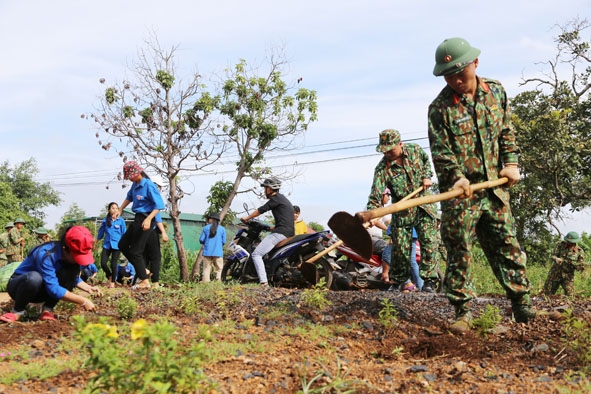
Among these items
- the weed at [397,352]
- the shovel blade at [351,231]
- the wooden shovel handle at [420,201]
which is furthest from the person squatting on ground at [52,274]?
the weed at [397,352]

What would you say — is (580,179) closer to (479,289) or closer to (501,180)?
(479,289)

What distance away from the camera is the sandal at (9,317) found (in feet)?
18.3

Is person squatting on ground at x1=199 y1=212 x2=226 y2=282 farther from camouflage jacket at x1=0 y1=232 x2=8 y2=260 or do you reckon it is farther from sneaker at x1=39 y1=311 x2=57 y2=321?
camouflage jacket at x1=0 y1=232 x2=8 y2=260

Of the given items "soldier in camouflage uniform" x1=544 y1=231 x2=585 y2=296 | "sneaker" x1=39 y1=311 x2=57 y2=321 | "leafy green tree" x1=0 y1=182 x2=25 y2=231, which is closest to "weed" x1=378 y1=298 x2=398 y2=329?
"sneaker" x1=39 y1=311 x2=57 y2=321

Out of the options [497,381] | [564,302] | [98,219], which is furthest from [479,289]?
[98,219]

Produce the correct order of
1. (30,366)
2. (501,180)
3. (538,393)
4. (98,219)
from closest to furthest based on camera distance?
(538,393)
(30,366)
(501,180)
(98,219)

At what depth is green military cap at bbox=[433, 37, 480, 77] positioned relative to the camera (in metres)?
4.71

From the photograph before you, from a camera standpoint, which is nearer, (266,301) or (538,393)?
(538,393)

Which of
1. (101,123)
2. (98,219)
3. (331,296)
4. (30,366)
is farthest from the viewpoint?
(98,219)

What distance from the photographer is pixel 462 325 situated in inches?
191

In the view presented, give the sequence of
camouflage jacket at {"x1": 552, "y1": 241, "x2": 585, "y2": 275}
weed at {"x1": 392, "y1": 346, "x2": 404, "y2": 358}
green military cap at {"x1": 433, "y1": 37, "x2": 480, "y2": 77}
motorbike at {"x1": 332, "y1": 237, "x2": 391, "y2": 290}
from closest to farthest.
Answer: weed at {"x1": 392, "y1": 346, "x2": 404, "y2": 358} → green military cap at {"x1": 433, "y1": 37, "x2": 480, "y2": 77} → camouflage jacket at {"x1": 552, "y1": 241, "x2": 585, "y2": 275} → motorbike at {"x1": 332, "y1": 237, "x2": 391, "y2": 290}

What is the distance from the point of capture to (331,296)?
6.83 m

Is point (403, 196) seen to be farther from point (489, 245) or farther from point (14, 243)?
point (14, 243)

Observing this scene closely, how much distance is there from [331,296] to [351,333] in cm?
194
